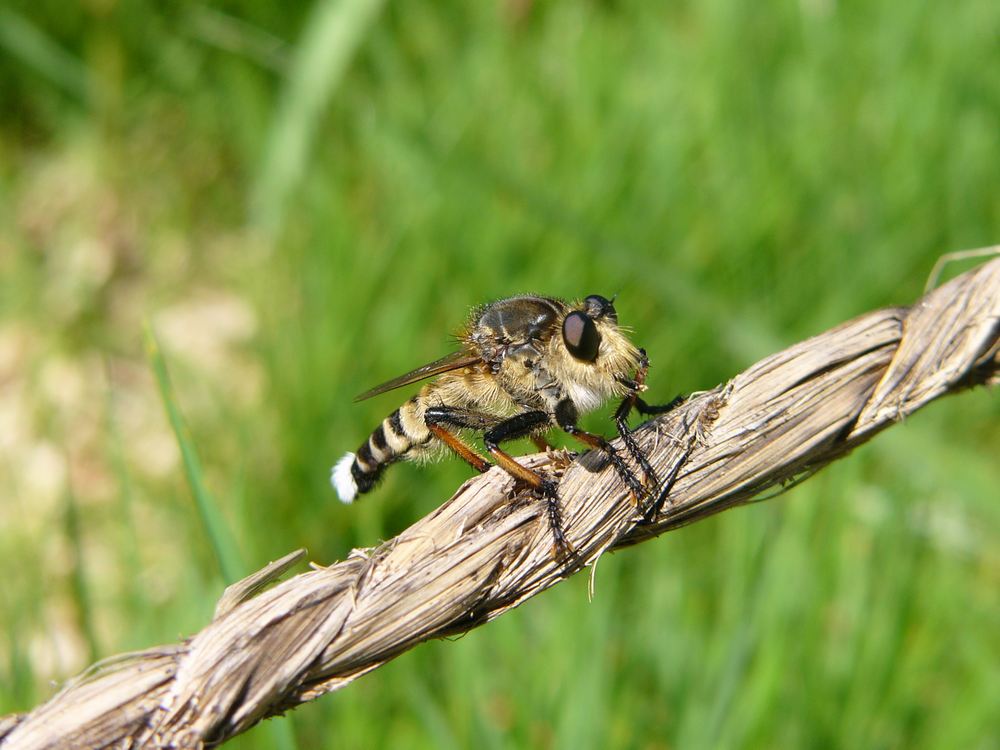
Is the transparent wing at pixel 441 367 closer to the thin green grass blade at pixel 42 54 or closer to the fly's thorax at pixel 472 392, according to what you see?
the fly's thorax at pixel 472 392

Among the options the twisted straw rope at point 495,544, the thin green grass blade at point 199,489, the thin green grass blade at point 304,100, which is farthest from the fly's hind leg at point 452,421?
the thin green grass blade at point 304,100

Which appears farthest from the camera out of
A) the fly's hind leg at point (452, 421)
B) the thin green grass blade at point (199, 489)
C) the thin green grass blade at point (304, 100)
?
the thin green grass blade at point (304, 100)

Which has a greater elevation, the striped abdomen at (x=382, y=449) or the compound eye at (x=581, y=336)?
the striped abdomen at (x=382, y=449)

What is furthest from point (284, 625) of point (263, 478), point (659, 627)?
point (263, 478)

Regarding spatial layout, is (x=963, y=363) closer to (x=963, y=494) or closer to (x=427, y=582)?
(x=427, y=582)

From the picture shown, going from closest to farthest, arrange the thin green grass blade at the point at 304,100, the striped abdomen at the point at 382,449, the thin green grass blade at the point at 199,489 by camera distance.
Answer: the thin green grass blade at the point at 199,489 → the striped abdomen at the point at 382,449 → the thin green grass blade at the point at 304,100

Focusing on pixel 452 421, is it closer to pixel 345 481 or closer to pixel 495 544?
pixel 345 481

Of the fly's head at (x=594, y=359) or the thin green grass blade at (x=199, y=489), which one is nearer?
the thin green grass blade at (x=199, y=489)

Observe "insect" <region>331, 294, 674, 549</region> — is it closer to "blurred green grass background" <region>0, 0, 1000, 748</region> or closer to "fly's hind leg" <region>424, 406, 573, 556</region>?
"fly's hind leg" <region>424, 406, 573, 556</region>
